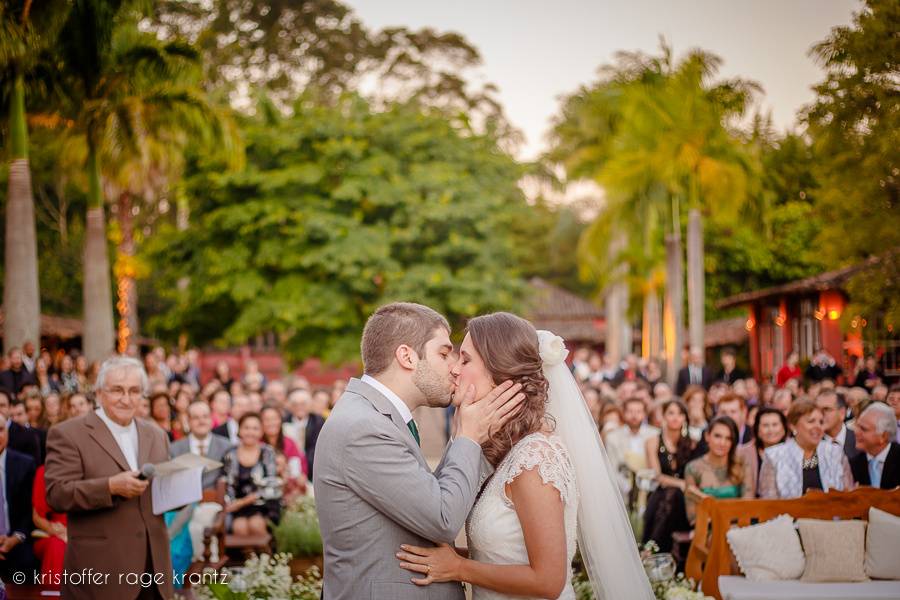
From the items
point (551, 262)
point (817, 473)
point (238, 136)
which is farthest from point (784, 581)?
point (551, 262)

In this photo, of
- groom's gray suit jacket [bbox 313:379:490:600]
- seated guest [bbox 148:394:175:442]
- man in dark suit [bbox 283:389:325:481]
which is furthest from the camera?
man in dark suit [bbox 283:389:325:481]

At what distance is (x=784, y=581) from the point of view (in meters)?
6.37

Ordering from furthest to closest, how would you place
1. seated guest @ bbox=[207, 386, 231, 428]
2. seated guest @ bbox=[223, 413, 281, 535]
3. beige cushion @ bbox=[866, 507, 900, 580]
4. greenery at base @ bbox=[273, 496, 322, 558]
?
seated guest @ bbox=[207, 386, 231, 428] → seated guest @ bbox=[223, 413, 281, 535] → greenery at base @ bbox=[273, 496, 322, 558] → beige cushion @ bbox=[866, 507, 900, 580]

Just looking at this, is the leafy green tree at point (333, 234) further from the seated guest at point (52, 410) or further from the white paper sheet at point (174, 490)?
the white paper sheet at point (174, 490)

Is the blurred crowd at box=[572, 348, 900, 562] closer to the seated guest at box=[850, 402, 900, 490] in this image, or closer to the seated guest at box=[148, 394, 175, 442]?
the seated guest at box=[850, 402, 900, 490]

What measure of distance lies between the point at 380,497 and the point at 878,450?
629 cm

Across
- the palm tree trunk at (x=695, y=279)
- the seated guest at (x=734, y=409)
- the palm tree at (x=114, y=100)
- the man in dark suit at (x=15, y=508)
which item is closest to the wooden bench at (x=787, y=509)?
the seated guest at (x=734, y=409)

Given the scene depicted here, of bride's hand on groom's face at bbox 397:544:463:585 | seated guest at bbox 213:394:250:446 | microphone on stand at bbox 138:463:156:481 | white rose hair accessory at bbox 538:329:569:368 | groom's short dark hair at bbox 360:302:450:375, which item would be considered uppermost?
groom's short dark hair at bbox 360:302:450:375

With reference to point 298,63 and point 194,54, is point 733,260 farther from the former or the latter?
point 194,54

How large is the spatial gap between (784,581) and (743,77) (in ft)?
66.7

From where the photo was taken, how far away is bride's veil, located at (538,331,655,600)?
13.7 ft

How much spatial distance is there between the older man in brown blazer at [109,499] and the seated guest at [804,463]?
5.35 meters

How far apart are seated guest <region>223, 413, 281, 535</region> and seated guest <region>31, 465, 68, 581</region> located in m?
1.80

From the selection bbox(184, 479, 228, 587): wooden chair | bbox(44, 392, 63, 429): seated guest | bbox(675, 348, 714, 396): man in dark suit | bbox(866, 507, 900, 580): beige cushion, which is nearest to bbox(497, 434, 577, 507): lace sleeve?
bbox(866, 507, 900, 580): beige cushion
